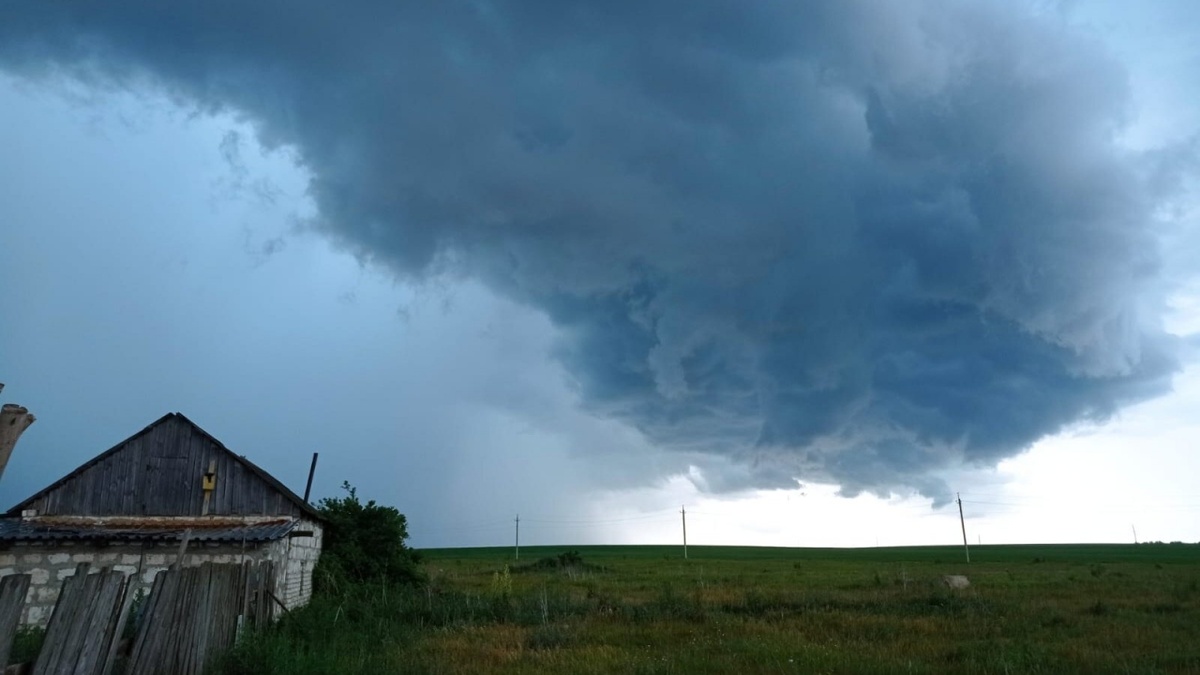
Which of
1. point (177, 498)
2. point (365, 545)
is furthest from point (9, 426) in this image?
point (365, 545)

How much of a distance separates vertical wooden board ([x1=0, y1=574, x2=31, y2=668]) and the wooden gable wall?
2000 cm

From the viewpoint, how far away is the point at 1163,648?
1664 cm

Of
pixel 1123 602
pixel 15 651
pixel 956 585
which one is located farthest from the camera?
pixel 956 585

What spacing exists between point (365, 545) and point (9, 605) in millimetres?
26440

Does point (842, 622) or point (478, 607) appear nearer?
point (842, 622)

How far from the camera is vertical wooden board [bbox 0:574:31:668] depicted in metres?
7.30

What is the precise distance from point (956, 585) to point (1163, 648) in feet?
65.6

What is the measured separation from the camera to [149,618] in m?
10.6

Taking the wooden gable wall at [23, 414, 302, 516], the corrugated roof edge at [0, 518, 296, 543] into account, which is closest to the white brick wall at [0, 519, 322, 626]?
the corrugated roof edge at [0, 518, 296, 543]

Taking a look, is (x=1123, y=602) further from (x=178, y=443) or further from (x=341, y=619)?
(x=178, y=443)

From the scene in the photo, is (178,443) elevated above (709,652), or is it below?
above

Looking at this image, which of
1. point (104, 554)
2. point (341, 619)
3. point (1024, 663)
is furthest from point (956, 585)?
point (104, 554)

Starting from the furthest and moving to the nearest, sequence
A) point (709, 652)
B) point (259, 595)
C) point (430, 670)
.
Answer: point (709, 652) < point (259, 595) < point (430, 670)

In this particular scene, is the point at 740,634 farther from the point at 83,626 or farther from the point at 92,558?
the point at 92,558
